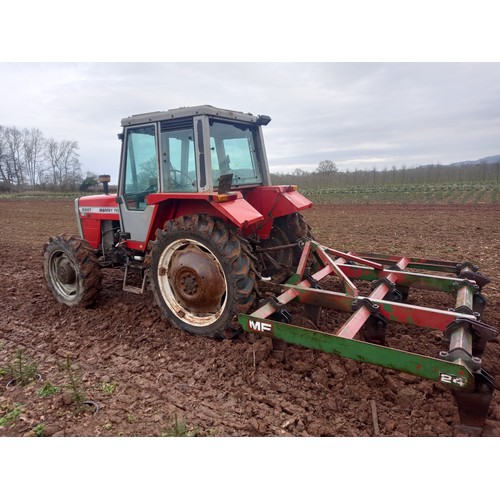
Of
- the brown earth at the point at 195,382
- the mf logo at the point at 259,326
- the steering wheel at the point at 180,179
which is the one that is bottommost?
the brown earth at the point at 195,382

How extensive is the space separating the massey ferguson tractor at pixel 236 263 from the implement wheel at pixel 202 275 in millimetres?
12

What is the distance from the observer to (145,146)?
4.30 meters

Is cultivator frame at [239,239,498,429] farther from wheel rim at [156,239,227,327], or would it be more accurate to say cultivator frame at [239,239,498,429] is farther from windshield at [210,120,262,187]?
windshield at [210,120,262,187]

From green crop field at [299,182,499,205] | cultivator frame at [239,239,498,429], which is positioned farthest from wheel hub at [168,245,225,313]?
green crop field at [299,182,499,205]

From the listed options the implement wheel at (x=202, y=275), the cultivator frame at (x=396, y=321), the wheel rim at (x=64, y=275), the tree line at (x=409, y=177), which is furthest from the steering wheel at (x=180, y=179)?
the tree line at (x=409, y=177)

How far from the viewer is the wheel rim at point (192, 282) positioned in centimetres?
361

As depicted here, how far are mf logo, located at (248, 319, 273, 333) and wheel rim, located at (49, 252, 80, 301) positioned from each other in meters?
2.71

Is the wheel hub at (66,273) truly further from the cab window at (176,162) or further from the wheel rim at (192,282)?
the cab window at (176,162)

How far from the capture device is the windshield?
13.3ft

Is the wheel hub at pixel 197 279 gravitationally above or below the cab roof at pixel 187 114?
below

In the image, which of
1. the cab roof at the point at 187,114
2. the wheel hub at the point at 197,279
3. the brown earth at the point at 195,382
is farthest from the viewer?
the cab roof at the point at 187,114

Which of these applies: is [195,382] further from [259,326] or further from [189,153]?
[189,153]

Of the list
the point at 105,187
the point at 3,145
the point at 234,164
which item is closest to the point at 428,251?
the point at 234,164

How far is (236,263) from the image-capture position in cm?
344
